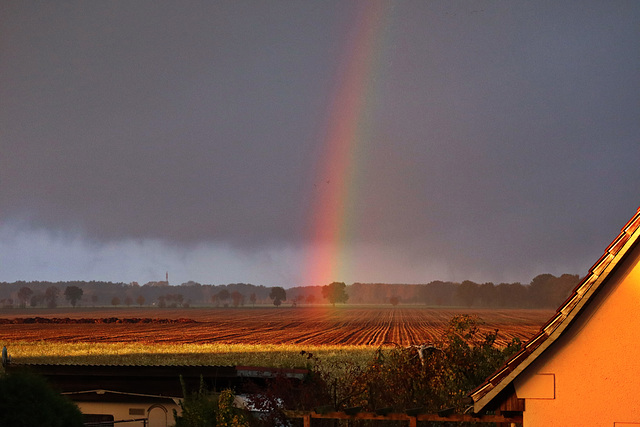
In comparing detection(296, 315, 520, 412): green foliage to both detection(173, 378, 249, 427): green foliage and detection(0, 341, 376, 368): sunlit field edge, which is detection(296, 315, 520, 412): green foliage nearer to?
detection(173, 378, 249, 427): green foliage

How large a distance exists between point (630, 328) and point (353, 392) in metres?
10.7

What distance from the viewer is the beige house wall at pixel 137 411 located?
2183cm

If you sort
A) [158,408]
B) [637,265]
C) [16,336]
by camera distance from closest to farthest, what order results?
1. [637,265]
2. [158,408]
3. [16,336]

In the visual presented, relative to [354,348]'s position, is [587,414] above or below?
above

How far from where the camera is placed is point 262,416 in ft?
56.4

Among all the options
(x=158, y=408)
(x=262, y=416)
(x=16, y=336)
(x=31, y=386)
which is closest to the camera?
(x=31, y=386)

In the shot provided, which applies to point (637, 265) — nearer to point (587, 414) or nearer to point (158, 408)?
point (587, 414)

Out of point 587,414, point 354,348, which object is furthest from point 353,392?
point 354,348

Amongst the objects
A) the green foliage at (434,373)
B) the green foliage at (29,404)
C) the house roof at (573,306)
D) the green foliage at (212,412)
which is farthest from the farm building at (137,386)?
the house roof at (573,306)

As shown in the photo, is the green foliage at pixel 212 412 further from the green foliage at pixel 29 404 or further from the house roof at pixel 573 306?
the house roof at pixel 573 306

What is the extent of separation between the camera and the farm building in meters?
21.2

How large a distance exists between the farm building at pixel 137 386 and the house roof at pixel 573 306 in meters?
12.8

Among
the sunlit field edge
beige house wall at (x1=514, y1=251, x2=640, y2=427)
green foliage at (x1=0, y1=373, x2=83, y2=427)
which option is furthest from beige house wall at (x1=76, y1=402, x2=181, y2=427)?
the sunlit field edge

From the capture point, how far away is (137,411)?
2208 cm
